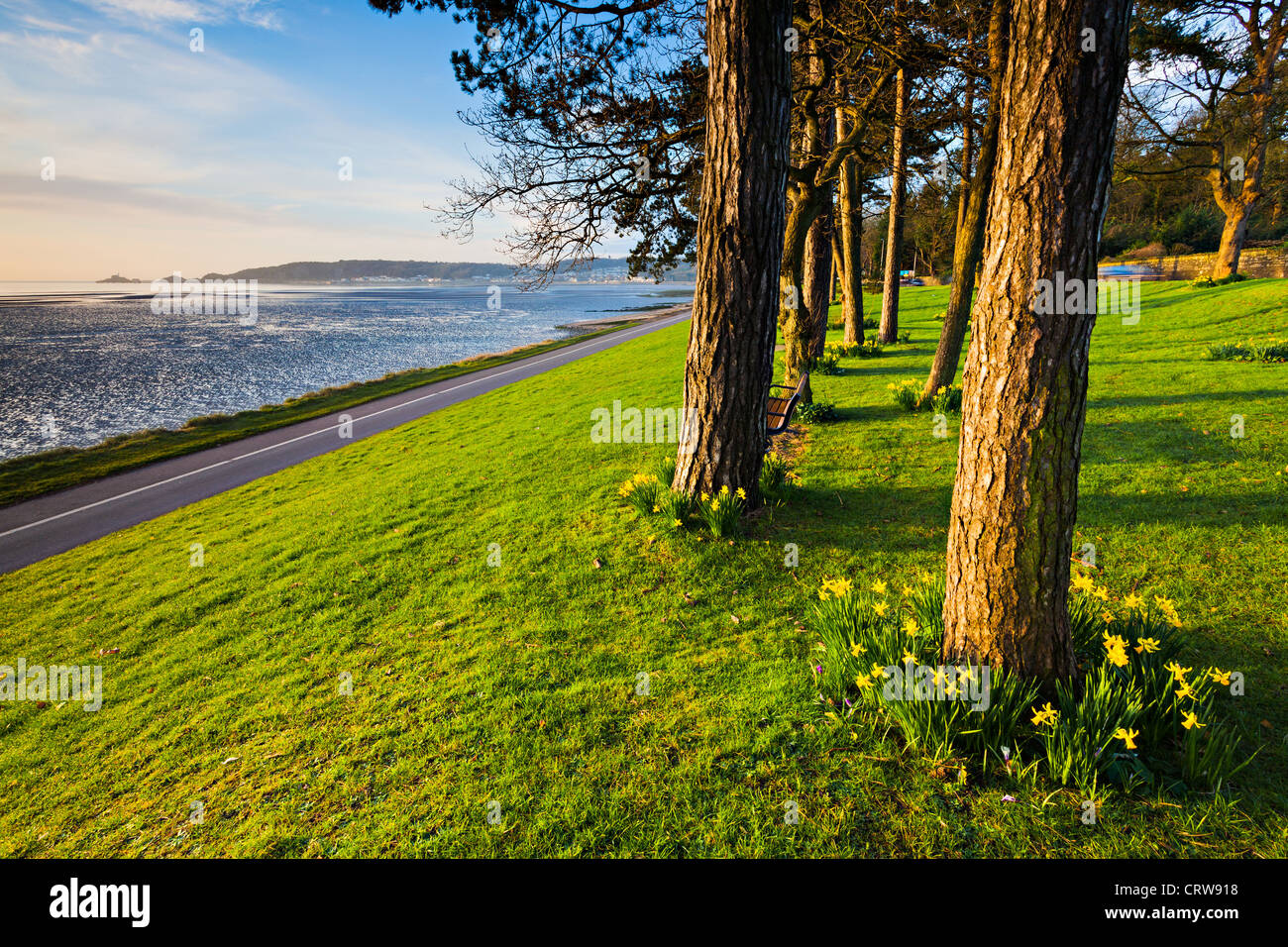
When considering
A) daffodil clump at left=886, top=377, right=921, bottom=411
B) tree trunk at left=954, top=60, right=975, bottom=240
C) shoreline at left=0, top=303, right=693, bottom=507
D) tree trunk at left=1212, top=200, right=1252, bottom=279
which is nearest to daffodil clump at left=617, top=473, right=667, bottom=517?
daffodil clump at left=886, top=377, right=921, bottom=411

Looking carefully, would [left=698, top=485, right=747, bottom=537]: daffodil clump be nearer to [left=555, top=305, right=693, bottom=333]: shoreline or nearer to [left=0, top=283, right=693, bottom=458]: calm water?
[left=0, top=283, right=693, bottom=458]: calm water

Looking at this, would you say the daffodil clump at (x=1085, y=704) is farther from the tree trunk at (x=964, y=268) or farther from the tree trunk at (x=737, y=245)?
the tree trunk at (x=964, y=268)

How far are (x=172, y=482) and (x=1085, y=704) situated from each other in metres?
16.0

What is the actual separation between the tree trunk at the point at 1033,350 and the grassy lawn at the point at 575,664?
35.1 inches

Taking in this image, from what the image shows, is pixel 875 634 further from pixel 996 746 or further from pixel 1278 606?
pixel 1278 606

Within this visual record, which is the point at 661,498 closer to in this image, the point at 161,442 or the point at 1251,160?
the point at 161,442

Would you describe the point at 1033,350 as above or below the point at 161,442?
above

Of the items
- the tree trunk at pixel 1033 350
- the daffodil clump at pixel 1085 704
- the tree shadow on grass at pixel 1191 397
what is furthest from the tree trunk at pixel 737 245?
the tree shadow on grass at pixel 1191 397

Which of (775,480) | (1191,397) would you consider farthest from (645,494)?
(1191,397)

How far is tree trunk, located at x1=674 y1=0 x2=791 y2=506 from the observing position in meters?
5.55

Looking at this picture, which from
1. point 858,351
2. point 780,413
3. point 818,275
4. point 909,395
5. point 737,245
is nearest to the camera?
point 737,245

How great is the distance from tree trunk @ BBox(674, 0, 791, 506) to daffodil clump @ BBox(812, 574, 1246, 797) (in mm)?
2675

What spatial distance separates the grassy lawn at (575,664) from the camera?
294 centimetres

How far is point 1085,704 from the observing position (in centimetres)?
296
